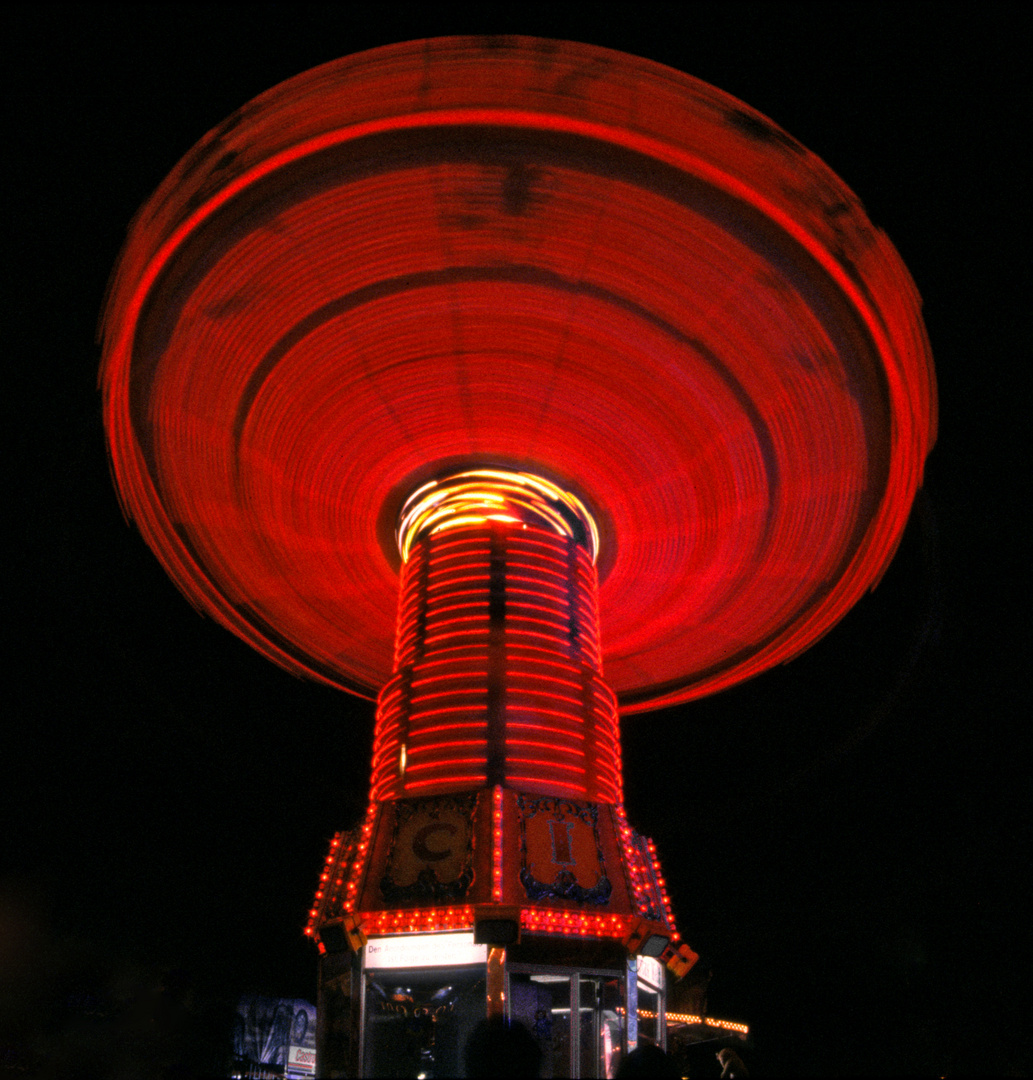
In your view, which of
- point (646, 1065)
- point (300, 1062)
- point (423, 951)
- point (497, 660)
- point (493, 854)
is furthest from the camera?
point (300, 1062)

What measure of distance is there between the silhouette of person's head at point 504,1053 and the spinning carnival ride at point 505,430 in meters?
6.49

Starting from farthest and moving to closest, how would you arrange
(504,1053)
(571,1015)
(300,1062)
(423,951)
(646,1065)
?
1. (300,1062)
2. (423,951)
3. (571,1015)
4. (646,1065)
5. (504,1053)

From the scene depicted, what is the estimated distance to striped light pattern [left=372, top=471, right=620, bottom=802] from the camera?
1416 cm

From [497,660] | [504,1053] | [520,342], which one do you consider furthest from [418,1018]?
[520,342]

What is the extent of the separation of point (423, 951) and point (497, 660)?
4.40m

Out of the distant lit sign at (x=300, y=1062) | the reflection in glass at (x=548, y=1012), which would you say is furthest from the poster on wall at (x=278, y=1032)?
the reflection in glass at (x=548, y=1012)

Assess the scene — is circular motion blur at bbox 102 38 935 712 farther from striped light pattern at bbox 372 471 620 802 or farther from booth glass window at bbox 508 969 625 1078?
booth glass window at bbox 508 969 625 1078

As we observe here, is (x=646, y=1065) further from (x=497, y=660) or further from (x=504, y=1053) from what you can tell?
(x=497, y=660)

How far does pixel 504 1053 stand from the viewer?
5.44 metres

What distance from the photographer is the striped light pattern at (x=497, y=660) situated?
14156 millimetres

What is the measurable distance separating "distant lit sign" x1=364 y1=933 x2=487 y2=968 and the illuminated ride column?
0.06 feet

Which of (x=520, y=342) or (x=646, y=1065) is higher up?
(x=520, y=342)

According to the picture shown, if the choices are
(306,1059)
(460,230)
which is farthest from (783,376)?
(306,1059)

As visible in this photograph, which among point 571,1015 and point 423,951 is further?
point 423,951
